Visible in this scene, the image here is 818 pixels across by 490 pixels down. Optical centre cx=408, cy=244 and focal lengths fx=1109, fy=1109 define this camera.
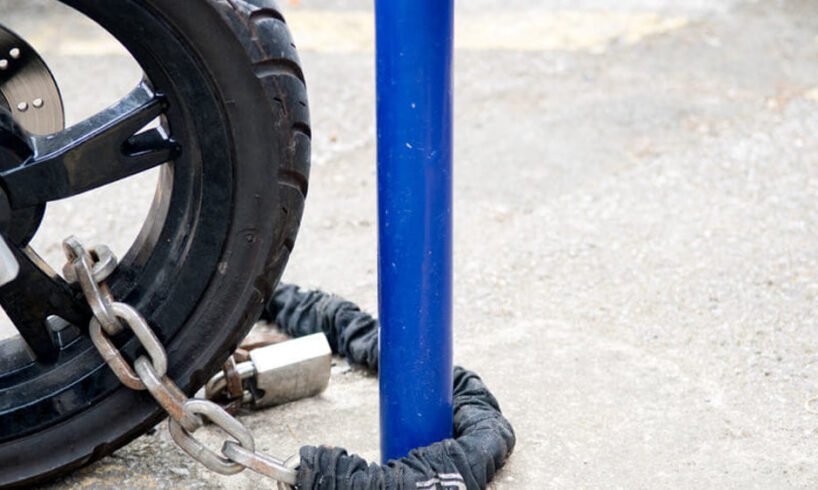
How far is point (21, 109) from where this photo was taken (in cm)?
199

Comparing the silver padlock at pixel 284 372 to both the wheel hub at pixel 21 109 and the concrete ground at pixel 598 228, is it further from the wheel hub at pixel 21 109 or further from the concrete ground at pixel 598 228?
the wheel hub at pixel 21 109

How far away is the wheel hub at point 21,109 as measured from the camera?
1841 millimetres

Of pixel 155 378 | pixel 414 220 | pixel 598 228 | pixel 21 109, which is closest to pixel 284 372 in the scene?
pixel 155 378

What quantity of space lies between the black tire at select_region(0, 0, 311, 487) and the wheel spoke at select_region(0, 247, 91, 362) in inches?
4.4

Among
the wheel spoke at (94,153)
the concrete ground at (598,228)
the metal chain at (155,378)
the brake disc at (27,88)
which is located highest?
the brake disc at (27,88)

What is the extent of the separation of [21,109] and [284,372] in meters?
0.73

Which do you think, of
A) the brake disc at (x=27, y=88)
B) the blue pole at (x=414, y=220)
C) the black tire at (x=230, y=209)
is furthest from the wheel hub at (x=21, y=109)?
the blue pole at (x=414, y=220)

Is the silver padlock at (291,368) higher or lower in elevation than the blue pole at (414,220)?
lower

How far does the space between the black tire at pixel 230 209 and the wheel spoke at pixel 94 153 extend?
0.14 m

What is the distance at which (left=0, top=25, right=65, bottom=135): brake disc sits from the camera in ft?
6.37

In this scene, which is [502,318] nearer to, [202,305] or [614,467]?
[614,467]

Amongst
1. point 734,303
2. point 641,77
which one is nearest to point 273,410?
point 734,303

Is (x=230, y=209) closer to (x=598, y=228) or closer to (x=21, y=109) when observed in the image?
(x=21, y=109)

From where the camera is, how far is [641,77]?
4484 millimetres
